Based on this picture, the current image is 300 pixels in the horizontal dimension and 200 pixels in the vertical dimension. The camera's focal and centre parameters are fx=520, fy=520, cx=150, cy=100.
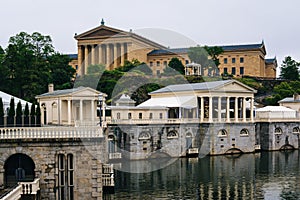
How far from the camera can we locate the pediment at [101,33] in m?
116

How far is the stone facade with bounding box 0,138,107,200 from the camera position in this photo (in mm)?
27516

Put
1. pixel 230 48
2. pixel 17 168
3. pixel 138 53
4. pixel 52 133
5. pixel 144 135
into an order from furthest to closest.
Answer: pixel 230 48 → pixel 138 53 → pixel 144 135 → pixel 17 168 → pixel 52 133

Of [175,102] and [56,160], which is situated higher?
[175,102]

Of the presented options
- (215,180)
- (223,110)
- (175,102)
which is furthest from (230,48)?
(215,180)

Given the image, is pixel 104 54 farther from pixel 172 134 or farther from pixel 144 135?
pixel 144 135

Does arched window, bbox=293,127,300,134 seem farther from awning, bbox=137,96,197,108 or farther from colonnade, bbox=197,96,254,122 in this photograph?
awning, bbox=137,96,197,108

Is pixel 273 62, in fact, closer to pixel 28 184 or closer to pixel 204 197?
pixel 204 197

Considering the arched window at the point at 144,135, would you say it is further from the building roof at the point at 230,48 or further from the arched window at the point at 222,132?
the building roof at the point at 230,48

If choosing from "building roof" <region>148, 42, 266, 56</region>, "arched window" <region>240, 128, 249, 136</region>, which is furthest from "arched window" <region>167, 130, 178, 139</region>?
"building roof" <region>148, 42, 266, 56</region>

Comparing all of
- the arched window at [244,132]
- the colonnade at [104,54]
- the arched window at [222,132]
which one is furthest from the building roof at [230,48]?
the arched window at [222,132]

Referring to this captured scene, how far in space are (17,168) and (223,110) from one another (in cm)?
4345

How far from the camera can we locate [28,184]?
2588 cm

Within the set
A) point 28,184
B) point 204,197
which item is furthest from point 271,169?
point 28,184

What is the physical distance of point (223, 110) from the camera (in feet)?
225
